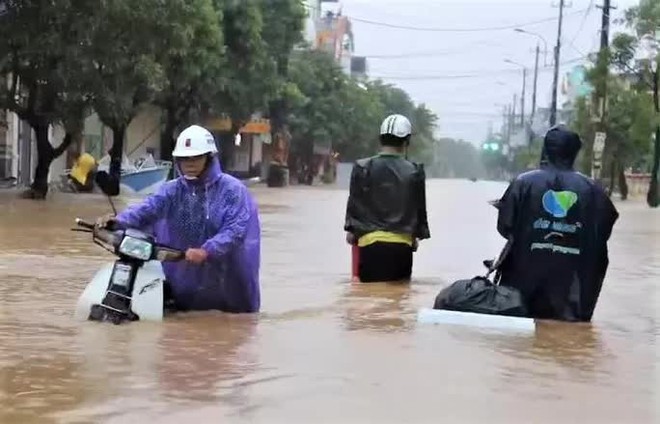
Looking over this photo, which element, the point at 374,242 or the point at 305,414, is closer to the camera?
the point at 305,414

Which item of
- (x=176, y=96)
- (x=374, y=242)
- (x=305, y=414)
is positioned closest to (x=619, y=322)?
(x=374, y=242)

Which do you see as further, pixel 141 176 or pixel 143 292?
pixel 141 176

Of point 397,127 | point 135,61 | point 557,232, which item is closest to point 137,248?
point 557,232

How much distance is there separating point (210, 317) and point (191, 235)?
0.58m

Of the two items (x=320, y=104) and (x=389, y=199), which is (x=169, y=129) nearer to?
(x=320, y=104)

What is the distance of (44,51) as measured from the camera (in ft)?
82.4

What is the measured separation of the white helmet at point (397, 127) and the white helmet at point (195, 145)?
108 inches

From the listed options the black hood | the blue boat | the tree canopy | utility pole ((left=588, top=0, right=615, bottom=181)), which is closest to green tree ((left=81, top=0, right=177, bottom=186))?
the tree canopy

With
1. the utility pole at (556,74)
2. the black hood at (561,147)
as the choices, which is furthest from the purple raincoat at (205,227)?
the utility pole at (556,74)

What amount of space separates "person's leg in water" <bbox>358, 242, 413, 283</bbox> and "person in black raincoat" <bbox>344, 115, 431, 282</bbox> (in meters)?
0.01

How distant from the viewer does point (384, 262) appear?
11.1m

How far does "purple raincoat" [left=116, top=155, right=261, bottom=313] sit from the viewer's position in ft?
28.0

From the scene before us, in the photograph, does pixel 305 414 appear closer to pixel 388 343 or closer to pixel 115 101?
pixel 388 343

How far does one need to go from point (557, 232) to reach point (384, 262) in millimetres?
2419
